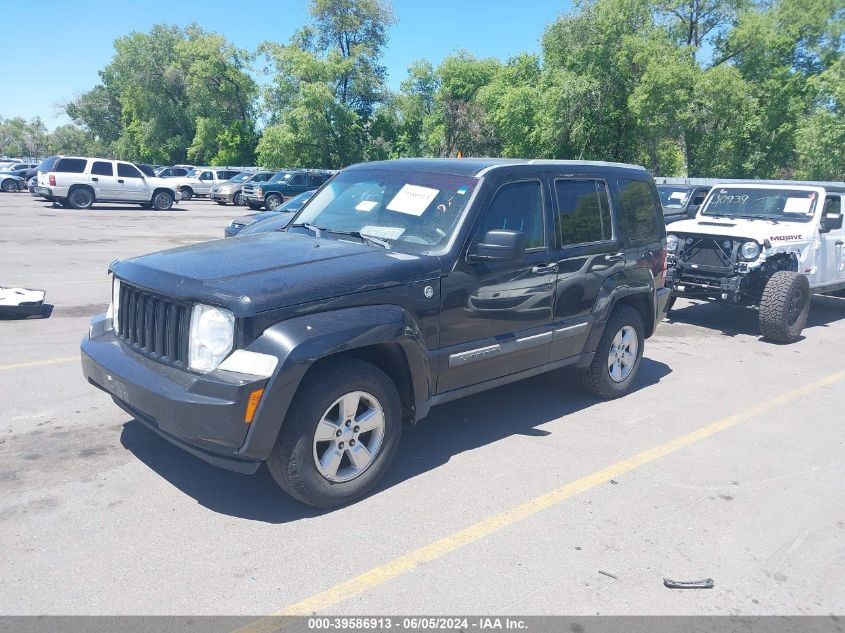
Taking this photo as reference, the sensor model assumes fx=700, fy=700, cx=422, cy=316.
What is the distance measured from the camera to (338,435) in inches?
156

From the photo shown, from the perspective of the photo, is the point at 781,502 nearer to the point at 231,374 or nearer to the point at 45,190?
the point at 231,374

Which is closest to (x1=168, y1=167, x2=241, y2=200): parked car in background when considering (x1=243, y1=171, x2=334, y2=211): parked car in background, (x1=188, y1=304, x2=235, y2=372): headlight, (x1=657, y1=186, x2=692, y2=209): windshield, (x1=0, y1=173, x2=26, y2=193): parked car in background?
(x1=243, y1=171, x2=334, y2=211): parked car in background

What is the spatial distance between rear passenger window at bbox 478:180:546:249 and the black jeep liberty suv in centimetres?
1

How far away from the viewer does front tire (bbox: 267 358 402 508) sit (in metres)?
3.75

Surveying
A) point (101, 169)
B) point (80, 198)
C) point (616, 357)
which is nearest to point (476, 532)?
point (616, 357)

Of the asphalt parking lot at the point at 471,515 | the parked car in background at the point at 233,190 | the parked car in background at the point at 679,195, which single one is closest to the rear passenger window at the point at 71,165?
the parked car in background at the point at 233,190

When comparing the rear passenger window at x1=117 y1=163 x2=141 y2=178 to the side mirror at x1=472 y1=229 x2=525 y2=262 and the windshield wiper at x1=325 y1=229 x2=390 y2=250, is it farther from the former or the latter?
the side mirror at x1=472 y1=229 x2=525 y2=262

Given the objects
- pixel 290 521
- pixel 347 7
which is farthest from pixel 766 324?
pixel 347 7

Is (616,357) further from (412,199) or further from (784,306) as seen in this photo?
(784,306)

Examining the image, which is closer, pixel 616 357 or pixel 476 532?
pixel 476 532

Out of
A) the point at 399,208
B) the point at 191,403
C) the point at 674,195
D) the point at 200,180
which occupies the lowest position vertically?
the point at 191,403

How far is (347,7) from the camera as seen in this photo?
4694cm

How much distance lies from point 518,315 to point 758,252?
17.2ft

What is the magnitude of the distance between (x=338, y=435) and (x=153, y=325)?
1.24 meters
